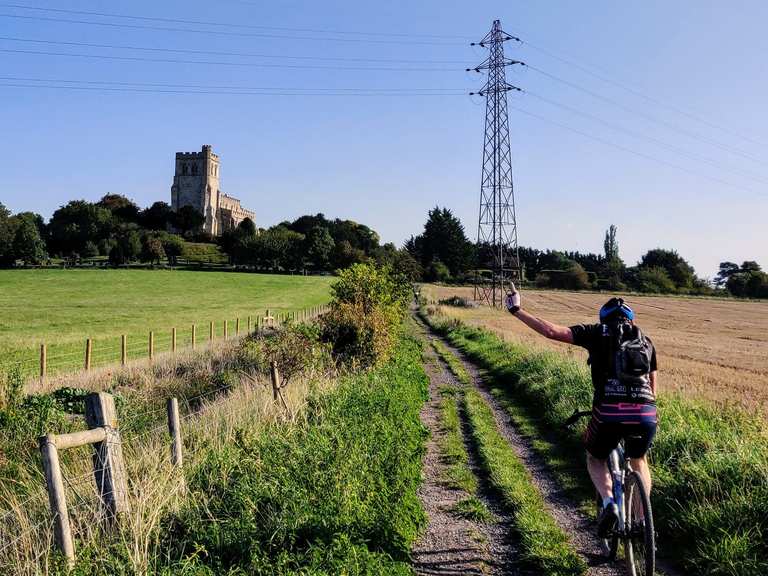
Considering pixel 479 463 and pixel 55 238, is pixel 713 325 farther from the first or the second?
pixel 55 238

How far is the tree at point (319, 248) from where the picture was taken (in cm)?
10834

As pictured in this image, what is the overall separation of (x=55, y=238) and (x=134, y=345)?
97.9 metres

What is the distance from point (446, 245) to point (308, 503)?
115432 millimetres

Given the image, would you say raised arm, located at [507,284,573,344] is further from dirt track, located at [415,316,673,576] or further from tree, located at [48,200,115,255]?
tree, located at [48,200,115,255]

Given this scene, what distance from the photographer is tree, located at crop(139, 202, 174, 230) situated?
134m

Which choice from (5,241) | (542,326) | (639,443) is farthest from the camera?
(5,241)

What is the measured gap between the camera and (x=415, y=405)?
11.9 m

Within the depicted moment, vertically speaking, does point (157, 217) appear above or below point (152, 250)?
above

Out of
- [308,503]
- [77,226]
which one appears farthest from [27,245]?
[308,503]

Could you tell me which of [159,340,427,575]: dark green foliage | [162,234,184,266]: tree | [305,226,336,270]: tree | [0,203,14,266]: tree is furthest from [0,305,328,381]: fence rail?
[162,234,184,266]: tree

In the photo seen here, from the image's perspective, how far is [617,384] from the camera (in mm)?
5004

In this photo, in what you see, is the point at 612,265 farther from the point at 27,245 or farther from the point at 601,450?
the point at 601,450

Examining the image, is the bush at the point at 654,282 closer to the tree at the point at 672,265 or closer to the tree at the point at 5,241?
the tree at the point at 672,265

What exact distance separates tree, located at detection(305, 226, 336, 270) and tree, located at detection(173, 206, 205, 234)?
37.5m
